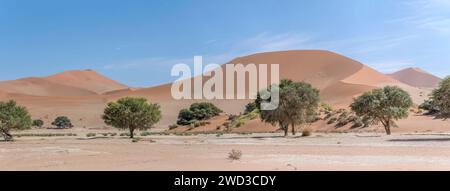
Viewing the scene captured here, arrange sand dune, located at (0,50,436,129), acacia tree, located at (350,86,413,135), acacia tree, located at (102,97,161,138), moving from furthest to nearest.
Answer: sand dune, located at (0,50,436,129) → acacia tree, located at (102,97,161,138) → acacia tree, located at (350,86,413,135)

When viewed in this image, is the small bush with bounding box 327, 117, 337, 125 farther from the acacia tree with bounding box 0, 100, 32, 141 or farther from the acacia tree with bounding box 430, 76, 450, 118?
the acacia tree with bounding box 0, 100, 32, 141

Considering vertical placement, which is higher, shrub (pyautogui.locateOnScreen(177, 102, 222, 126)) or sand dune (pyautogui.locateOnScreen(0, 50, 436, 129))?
sand dune (pyautogui.locateOnScreen(0, 50, 436, 129))

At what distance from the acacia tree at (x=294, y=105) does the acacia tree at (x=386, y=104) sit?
4496mm

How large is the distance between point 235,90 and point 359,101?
92912mm

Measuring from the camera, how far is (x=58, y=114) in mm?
120500

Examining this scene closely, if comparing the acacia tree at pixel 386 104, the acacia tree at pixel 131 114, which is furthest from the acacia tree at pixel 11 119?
the acacia tree at pixel 386 104

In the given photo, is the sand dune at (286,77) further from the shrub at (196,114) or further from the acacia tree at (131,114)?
the acacia tree at (131,114)

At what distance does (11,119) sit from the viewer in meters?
49.0

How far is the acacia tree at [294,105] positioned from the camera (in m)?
45.8

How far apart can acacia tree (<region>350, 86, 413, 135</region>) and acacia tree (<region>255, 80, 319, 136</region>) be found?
177 inches

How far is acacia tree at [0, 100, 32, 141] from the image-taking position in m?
49.1

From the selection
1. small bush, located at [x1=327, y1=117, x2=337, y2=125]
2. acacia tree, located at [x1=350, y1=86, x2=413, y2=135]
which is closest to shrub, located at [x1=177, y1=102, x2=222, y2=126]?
small bush, located at [x1=327, y1=117, x2=337, y2=125]

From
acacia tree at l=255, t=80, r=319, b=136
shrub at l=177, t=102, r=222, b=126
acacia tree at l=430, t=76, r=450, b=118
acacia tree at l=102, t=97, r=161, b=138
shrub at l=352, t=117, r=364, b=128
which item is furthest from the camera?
shrub at l=177, t=102, r=222, b=126
